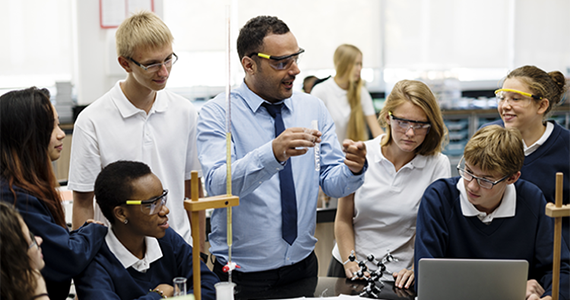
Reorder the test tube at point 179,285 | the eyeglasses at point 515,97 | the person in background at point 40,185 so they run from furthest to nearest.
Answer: the eyeglasses at point 515,97
the person in background at point 40,185
the test tube at point 179,285

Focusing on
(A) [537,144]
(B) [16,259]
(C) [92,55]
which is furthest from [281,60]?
(C) [92,55]

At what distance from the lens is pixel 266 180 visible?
5.43ft

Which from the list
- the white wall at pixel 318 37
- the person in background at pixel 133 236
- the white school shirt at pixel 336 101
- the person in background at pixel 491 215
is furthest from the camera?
the white wall at pixel 318 37

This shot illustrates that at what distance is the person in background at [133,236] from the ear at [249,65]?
493 millimetres

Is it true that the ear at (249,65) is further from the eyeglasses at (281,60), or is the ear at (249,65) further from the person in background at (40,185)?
the person in background at (40,185)

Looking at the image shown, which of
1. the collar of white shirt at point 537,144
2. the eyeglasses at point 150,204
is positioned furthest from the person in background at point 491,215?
the eyeglasses at point 150,204

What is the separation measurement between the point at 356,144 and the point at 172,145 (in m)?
0.74

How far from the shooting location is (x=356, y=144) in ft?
5.12

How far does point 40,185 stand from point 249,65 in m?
0.76

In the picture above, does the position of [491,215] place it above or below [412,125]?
below

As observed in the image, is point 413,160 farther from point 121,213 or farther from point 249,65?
point 121,213

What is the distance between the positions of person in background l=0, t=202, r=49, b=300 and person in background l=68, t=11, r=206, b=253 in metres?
0.66

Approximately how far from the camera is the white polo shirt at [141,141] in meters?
1.82

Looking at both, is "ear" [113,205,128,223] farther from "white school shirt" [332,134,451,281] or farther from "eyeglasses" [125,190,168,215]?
"white school shirt" [332,134,451,281]
